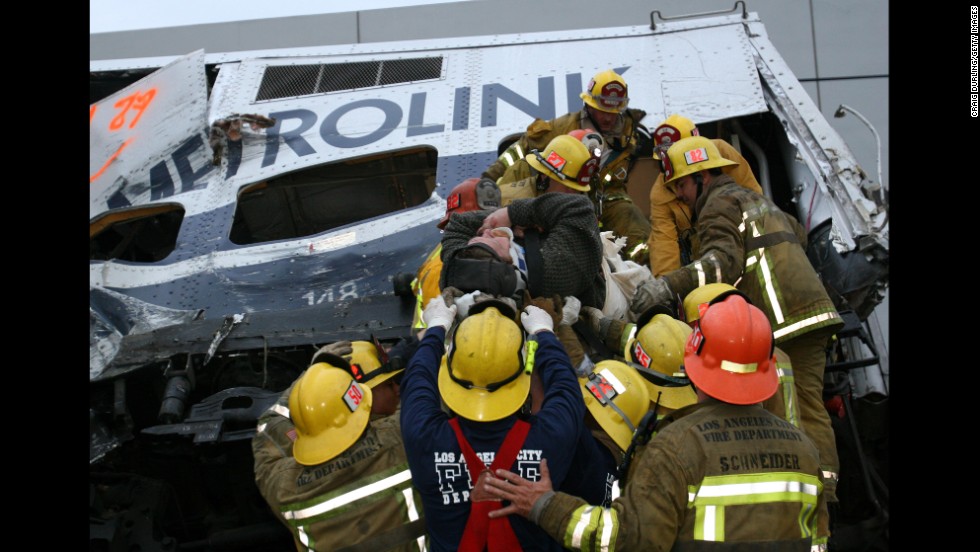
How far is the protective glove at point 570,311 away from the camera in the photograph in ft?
12.9

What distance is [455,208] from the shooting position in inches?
190

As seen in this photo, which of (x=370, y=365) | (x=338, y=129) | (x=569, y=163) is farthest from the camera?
(x=338, y=129)

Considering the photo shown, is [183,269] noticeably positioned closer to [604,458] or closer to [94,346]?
[94,346]

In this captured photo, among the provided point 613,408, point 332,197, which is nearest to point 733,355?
point 613,408

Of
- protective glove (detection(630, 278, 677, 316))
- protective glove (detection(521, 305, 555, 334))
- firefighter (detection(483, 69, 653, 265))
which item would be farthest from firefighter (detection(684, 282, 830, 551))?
firefighter (detection(483, 69, 653, 265))

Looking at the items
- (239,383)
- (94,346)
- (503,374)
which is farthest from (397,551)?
(94,346)

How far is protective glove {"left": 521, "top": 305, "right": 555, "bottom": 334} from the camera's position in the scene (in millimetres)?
3521

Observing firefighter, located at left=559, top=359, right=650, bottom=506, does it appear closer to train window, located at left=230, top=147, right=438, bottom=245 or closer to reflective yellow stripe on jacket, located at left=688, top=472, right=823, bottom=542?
reflective yellow stripe on jacket, located at left=688, top=472, right=823, bottom=542

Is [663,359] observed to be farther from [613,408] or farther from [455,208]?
[455,208]

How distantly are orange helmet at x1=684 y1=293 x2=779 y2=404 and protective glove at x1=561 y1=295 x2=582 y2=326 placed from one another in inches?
30.1

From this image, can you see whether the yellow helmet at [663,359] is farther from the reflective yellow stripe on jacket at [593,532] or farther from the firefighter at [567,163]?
the firefighter at [567,163]

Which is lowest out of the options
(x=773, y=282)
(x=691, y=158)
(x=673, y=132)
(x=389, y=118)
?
(x=773, y=282)

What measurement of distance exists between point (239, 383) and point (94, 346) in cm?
105

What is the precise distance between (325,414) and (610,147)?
3.08m
